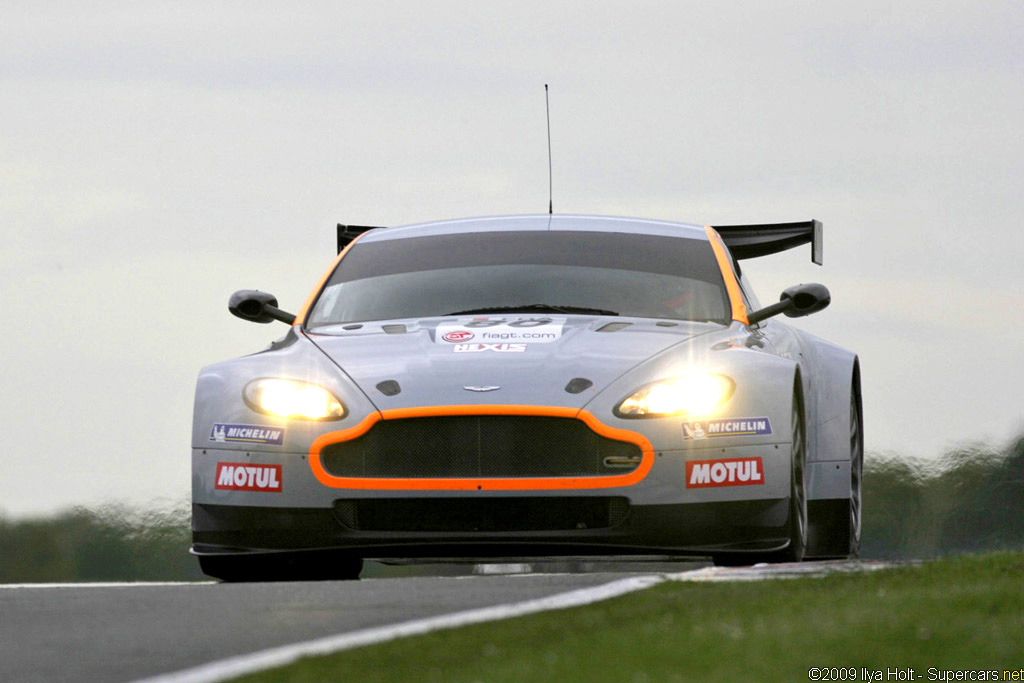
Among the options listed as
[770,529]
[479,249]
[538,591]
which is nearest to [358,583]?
[538,591]

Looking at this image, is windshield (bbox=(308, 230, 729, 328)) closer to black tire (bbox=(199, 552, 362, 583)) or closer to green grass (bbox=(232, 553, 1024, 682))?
black tire (bbox=(199, 552, 362, 583))

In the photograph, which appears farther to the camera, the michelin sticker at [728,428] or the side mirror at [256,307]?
the side mirror at [256,307]

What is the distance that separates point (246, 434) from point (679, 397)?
1641mm

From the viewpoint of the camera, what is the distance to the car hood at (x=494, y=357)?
812 cm

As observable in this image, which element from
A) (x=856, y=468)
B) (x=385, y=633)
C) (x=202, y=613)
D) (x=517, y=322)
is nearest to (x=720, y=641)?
(x=385, y=633)

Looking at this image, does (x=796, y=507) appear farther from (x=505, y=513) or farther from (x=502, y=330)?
(x=502, y=330)

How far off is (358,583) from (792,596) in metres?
1.86

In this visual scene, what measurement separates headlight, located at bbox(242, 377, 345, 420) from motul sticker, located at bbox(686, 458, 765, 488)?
4.30 ft

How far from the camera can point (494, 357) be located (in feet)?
27.4

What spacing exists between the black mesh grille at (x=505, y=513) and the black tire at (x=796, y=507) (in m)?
0.62

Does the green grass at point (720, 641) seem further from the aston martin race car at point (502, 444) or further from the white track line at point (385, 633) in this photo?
the aston martin race car at point (502, 444)

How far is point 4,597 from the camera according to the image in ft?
24.8

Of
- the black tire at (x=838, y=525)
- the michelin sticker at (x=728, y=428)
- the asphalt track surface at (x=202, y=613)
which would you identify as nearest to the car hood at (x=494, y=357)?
the michelin sticker at (x=728, y=428)

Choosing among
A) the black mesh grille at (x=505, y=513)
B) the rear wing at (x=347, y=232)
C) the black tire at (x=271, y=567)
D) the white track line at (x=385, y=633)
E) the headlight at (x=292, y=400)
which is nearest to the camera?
the white track line at (x=385, y=633)
